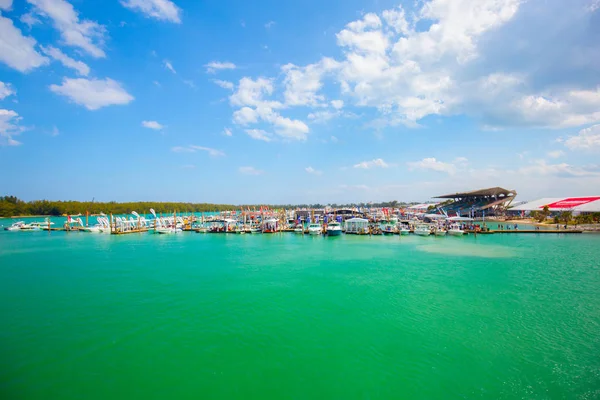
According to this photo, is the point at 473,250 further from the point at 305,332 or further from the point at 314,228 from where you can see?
the point at 305,332

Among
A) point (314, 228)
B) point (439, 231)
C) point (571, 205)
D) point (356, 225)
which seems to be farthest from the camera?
point (571, 205)

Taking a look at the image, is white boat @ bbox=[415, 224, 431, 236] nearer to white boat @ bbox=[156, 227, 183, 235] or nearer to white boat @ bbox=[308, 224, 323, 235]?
white boat @ bbox=[308, 224, 323, 235]

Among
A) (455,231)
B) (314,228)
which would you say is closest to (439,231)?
(455,231)

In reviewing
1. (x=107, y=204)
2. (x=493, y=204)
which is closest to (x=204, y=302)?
(x=493, y=204)

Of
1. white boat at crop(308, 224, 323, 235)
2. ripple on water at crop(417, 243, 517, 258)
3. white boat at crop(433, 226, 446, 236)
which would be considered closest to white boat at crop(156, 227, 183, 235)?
white boat at crop(308, 224, 323, 235)

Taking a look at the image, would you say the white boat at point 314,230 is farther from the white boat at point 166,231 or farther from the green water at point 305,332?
the white boat at point 166,231

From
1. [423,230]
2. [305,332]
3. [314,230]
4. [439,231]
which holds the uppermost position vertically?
[314,230]
